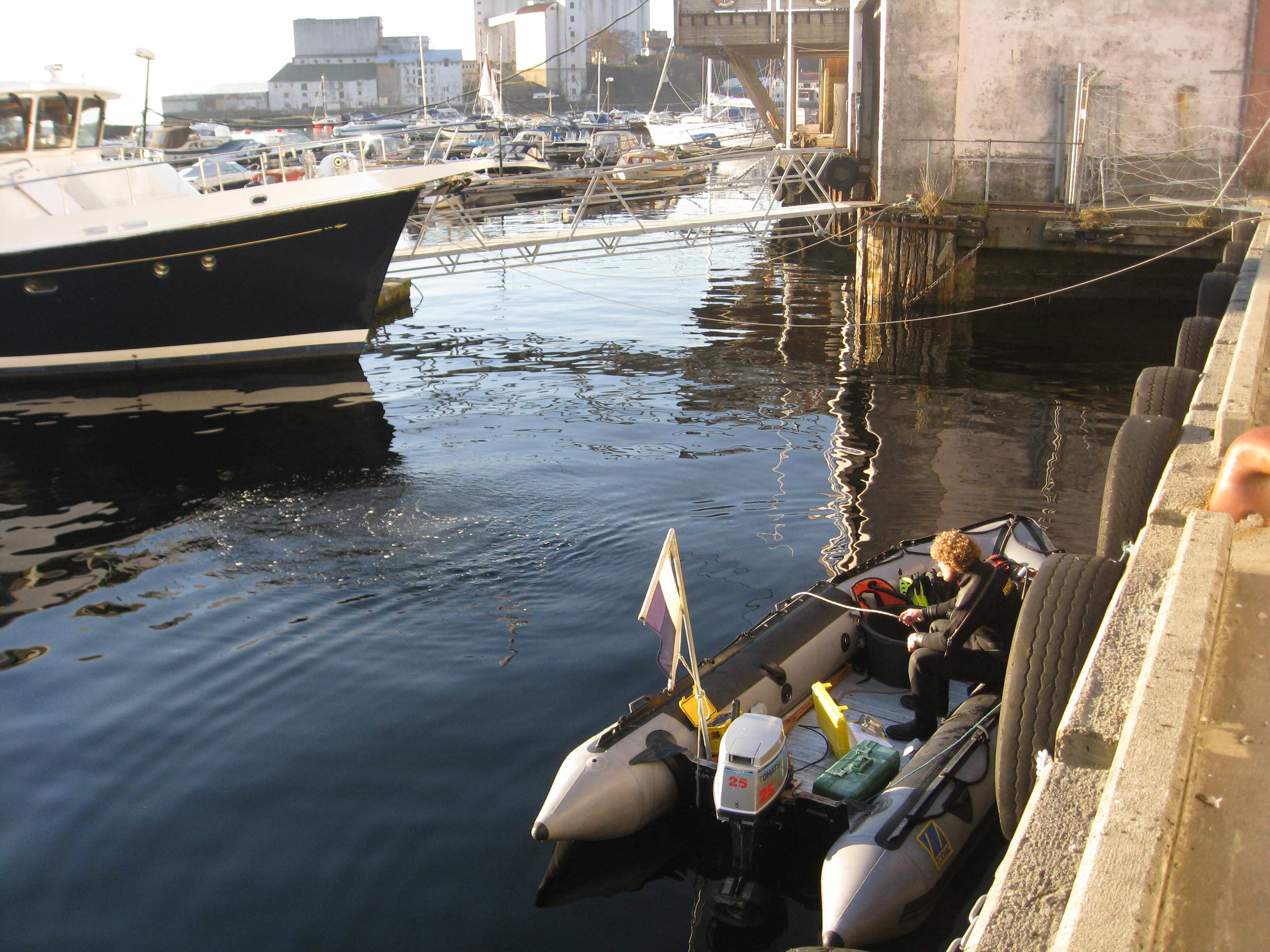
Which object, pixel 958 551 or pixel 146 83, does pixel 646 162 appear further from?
pixel 958 551

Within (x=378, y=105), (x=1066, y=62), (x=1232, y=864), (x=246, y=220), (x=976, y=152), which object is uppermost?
(x=378, y=105)

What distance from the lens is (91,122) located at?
1812 centimetres

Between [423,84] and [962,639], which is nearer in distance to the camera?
[962,639]

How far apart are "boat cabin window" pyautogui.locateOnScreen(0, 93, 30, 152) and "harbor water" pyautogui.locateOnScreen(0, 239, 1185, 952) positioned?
4.09m

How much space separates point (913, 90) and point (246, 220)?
1258cm

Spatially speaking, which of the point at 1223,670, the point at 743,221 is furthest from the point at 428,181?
the point at 1223,670

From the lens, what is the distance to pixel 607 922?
16.3ft

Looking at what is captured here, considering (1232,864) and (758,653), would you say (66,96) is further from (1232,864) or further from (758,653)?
(1232,864)

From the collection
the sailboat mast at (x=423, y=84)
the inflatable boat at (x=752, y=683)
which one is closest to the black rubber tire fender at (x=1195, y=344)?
the inflatable boat at (x=752, y=683)

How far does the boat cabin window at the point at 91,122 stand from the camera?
18.0 m

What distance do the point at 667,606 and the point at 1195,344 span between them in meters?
7.75

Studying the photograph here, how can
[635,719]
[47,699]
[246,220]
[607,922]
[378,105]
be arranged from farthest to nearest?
[378,105], [246,220], [47,699], [635,719], [607,922]

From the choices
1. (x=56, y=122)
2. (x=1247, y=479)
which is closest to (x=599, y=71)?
(x=56, y=122)

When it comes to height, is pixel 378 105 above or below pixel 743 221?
above
